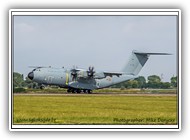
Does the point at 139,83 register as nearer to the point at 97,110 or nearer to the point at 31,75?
the point at 97,110

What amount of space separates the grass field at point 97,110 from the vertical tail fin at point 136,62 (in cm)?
37

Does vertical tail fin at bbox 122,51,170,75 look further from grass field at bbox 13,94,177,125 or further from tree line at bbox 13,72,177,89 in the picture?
grass field at bbox 13,94,177,125

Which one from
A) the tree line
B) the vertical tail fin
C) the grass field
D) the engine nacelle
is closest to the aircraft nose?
the tree line

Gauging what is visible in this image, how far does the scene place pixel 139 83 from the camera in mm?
8008


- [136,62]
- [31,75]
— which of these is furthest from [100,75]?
[31,75]

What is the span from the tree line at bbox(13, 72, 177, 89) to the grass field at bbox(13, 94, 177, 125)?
14 centimetres

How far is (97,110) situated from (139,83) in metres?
0.75

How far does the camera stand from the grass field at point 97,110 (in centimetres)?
736

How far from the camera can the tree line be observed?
7.42m
